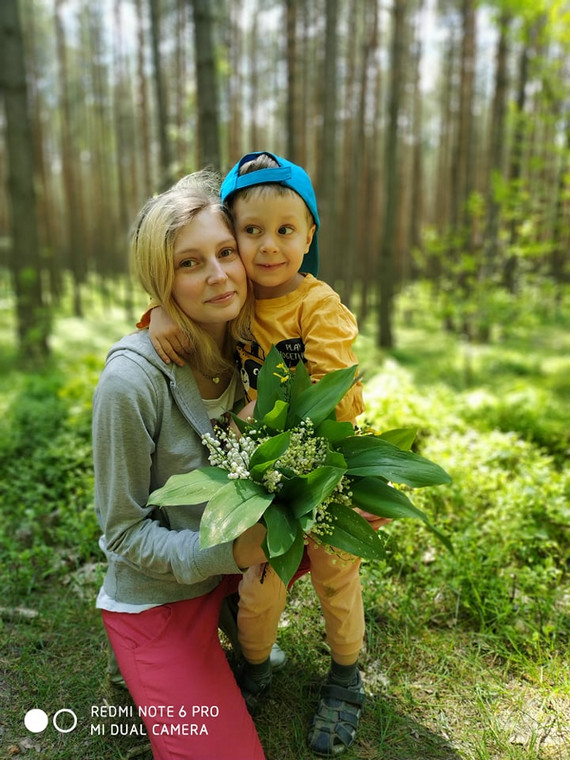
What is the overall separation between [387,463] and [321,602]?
66cm

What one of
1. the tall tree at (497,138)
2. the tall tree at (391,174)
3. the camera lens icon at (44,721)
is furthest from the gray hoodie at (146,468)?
the tall tree at (391,174)

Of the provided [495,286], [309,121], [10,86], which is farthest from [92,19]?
[495,286]

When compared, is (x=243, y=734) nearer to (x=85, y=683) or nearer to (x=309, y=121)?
(x=85, y=683)

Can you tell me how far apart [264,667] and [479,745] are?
31.6 inches

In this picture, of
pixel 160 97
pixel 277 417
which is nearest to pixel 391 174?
pixel 160 97

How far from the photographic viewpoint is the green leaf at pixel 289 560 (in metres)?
1.59

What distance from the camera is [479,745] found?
2.01m

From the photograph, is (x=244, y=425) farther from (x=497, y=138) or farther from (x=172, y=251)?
(x=497, y=138)

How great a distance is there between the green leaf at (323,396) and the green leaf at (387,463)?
5.5 inches

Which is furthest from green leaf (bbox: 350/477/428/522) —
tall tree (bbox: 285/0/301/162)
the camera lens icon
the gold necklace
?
tall tree (bbox: 285/0/301/162)

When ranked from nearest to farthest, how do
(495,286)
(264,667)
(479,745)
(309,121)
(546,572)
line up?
1. (479,745)
2. (264,667)
3. (546,572)
4. (495,286)
5. (309,121)

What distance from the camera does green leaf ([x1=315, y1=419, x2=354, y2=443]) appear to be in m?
1.73

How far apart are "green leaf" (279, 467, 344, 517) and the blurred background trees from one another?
12.5ft

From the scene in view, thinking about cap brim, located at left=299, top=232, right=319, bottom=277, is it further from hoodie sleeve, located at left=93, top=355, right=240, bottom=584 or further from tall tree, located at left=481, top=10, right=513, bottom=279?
tall tree, located at left=481, top=10, right=513, bottom=279
